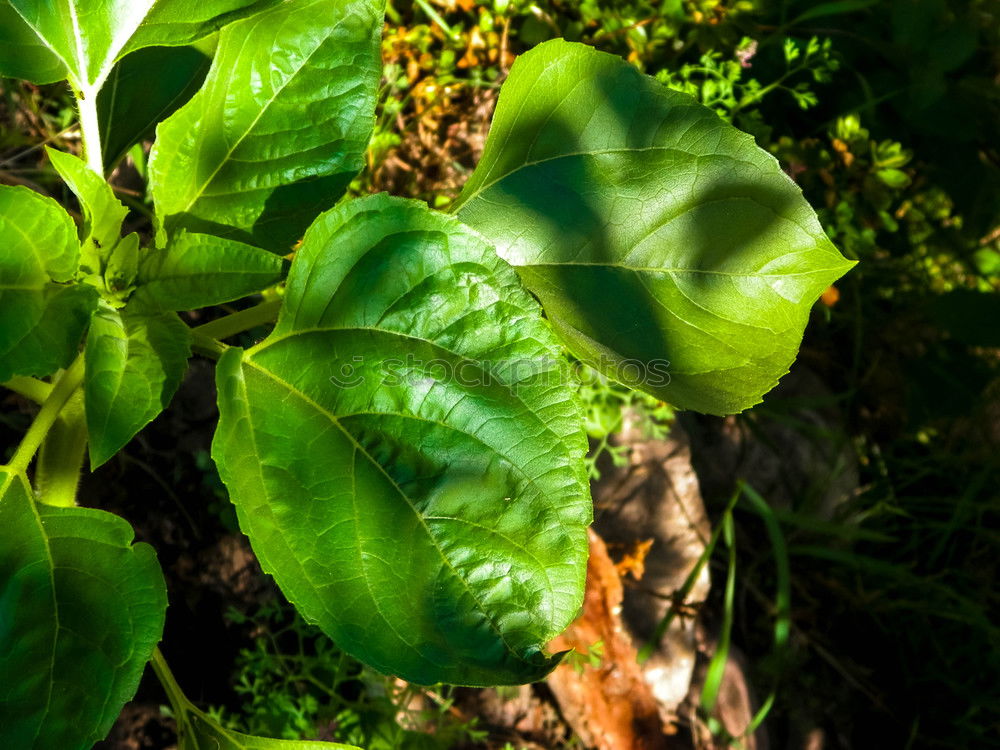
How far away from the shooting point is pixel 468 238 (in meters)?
0.96

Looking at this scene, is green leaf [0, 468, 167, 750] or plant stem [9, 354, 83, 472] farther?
plant stem [9, 354, 83, 472]

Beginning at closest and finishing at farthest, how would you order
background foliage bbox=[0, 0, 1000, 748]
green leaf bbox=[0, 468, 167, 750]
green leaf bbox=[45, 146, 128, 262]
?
1. green leaf bbox=[0, 468, 167, 750]
2. green leaf bbox=[45, 146, 128, 262]
3. background foliage bbox=[0, 0, 1000, 748]

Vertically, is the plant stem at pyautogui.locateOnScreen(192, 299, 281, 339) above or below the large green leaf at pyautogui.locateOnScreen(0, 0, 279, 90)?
below

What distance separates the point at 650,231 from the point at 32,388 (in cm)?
82

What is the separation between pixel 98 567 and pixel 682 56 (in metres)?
1.77

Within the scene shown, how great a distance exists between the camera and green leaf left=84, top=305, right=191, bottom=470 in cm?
88

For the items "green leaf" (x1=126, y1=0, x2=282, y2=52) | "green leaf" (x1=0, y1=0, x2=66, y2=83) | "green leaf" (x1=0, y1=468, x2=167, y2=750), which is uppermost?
"green leaf" (x1=0, y1=0, x2=66, y2=83)

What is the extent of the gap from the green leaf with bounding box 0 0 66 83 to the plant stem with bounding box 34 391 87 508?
391mm

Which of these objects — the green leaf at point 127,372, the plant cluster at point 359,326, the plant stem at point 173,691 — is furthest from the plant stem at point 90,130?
the plant stem at point 173,691

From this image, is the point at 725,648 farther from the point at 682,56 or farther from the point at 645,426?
the point at 682,56

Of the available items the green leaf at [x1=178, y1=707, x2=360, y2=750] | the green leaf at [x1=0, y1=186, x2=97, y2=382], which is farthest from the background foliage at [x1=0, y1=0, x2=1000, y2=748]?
the green leaf at [x1=0, y1=186, x2=97, y2=382]

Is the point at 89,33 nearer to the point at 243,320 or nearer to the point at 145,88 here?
the point at 145,88

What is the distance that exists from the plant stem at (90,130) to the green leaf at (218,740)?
0.71m

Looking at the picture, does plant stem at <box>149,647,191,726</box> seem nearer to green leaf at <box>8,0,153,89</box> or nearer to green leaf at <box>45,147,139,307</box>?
green leaf at <box>45,147,139,307</box>
